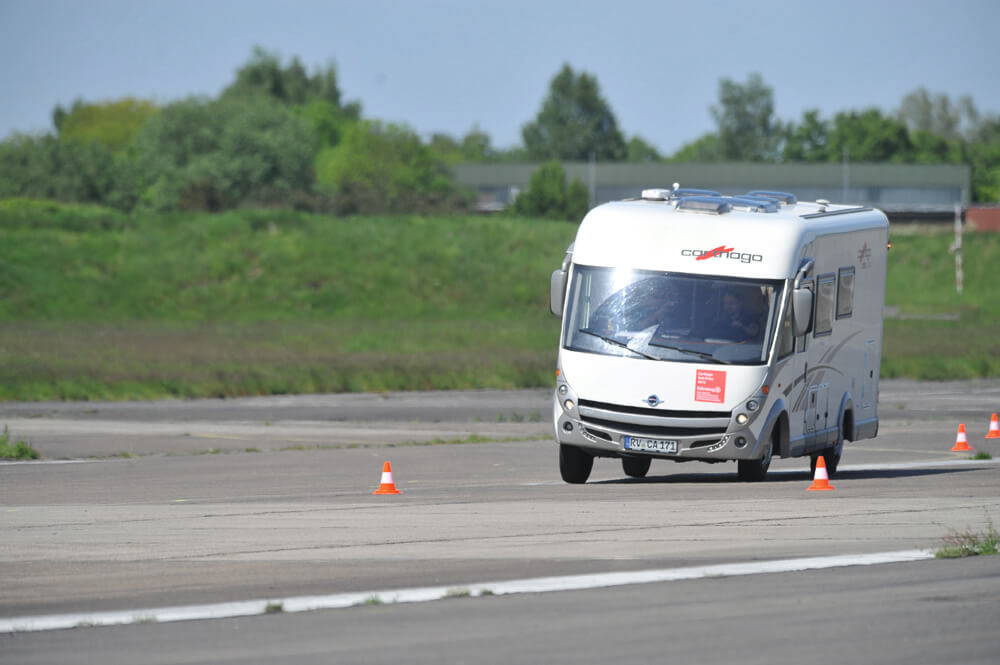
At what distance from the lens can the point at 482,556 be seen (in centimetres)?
1216

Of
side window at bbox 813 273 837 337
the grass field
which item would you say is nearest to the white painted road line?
side window at bbox 813 273 837 337

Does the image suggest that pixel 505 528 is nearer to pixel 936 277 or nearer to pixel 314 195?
pixel 936 277

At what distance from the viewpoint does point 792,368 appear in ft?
58.6

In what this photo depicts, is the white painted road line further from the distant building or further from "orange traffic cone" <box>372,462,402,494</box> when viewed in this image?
the distant building

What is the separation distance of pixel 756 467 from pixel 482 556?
21.4 ft

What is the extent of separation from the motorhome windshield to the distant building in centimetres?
10736

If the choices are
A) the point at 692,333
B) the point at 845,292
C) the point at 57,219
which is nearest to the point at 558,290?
the point at 692,333

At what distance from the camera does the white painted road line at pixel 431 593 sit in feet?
31.9

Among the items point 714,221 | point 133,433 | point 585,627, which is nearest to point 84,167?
point 133,433

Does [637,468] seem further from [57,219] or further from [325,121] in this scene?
[325,121]

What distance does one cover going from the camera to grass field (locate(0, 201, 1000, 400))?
143ft

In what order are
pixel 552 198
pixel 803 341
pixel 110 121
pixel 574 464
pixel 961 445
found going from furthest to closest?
pixel 110 121
pixel 552 198
pixel 961 445
pixel 574 464
pixel 803 341

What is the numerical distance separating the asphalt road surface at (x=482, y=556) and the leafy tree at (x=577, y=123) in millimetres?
137288

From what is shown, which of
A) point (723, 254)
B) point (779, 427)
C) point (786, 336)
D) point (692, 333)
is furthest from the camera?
point (779, 427)
